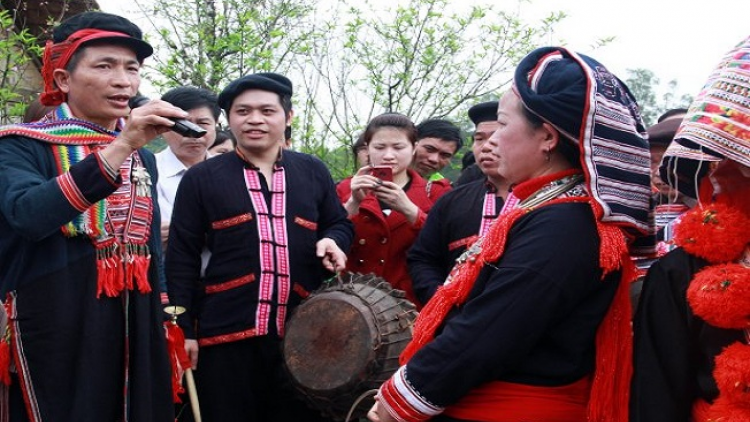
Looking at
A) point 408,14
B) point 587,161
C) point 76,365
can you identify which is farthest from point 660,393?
point 408,14

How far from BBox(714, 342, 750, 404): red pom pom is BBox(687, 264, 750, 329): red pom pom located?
66 mm

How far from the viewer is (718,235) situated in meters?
2.16

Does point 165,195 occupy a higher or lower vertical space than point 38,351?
higher

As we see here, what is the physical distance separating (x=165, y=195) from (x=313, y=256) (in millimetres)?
1309

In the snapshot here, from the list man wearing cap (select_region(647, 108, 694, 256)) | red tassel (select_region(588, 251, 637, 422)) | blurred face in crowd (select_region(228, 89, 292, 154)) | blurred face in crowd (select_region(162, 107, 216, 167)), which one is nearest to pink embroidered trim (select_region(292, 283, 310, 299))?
blurred face in crowd (select_region(228, 89, 292, 154))

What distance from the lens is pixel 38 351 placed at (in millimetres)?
2975

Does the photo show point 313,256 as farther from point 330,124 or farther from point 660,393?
point 330,124

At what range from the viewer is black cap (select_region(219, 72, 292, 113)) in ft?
13.8

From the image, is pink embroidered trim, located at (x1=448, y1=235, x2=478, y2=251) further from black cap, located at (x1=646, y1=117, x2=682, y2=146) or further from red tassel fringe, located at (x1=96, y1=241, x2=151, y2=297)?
red tassel fringe, located at (x1=96, y1=241, x2=151, y2=297)

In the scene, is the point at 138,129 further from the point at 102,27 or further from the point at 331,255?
the point at 331,255

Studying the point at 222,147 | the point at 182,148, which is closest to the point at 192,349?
the point at 182,148

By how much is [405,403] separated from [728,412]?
85 centimetres

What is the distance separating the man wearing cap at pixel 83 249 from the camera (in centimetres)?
289

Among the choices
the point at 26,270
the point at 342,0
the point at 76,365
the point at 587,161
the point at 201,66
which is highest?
the point at 342,0
